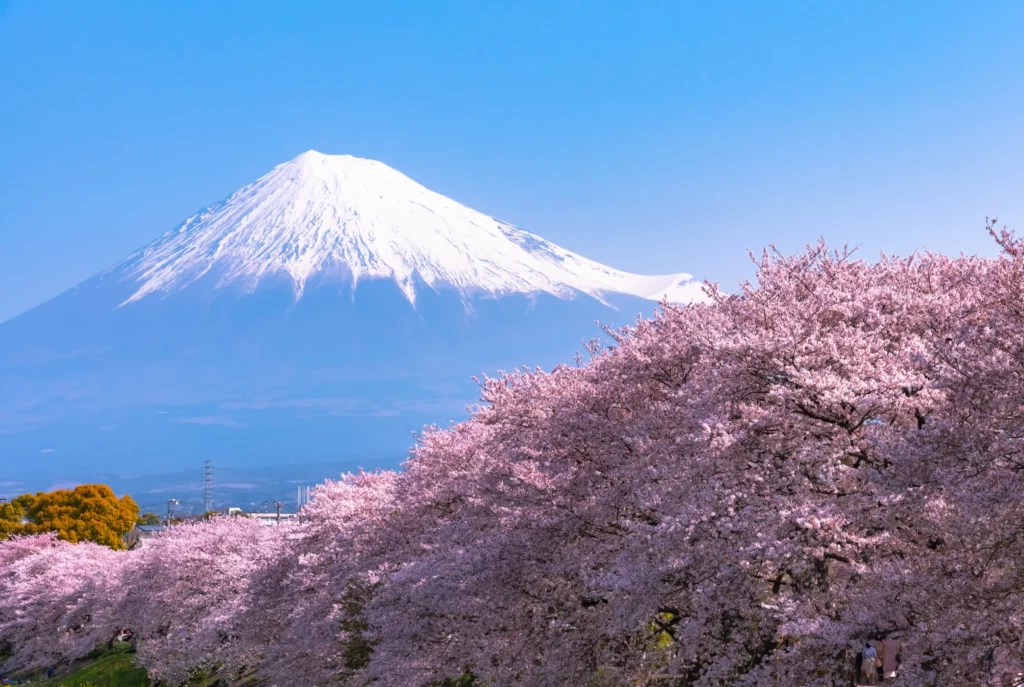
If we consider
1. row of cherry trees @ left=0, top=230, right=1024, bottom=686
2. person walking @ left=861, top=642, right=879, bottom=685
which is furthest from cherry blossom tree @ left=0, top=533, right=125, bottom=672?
person walking @ left=861, top=642, right=879, bottom=685

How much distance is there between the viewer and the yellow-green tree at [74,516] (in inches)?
3127

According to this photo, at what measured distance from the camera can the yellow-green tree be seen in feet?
261

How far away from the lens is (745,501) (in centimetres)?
1648

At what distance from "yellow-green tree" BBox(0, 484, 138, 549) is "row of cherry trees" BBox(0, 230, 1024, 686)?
55.5m

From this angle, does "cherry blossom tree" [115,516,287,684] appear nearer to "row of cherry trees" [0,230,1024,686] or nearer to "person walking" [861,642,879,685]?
"row of cherry trees" [0,230,1024,686]

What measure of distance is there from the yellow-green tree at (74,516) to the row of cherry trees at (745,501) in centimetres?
5548

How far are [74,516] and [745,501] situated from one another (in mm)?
73973

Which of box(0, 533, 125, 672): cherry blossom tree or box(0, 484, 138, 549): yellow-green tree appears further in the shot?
box(0, 484, 138, 549): yellow-green tree

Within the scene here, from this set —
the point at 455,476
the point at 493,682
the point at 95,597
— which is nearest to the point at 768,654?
the point at 493,682

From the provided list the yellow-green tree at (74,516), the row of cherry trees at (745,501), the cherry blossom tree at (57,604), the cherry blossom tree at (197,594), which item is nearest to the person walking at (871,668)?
the row of cherry trees at (745,501)

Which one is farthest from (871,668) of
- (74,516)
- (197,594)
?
(74,516)

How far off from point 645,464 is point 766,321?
11.2 feet

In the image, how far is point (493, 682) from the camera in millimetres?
23859

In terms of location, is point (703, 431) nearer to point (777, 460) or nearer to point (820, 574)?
point (777, 460)
